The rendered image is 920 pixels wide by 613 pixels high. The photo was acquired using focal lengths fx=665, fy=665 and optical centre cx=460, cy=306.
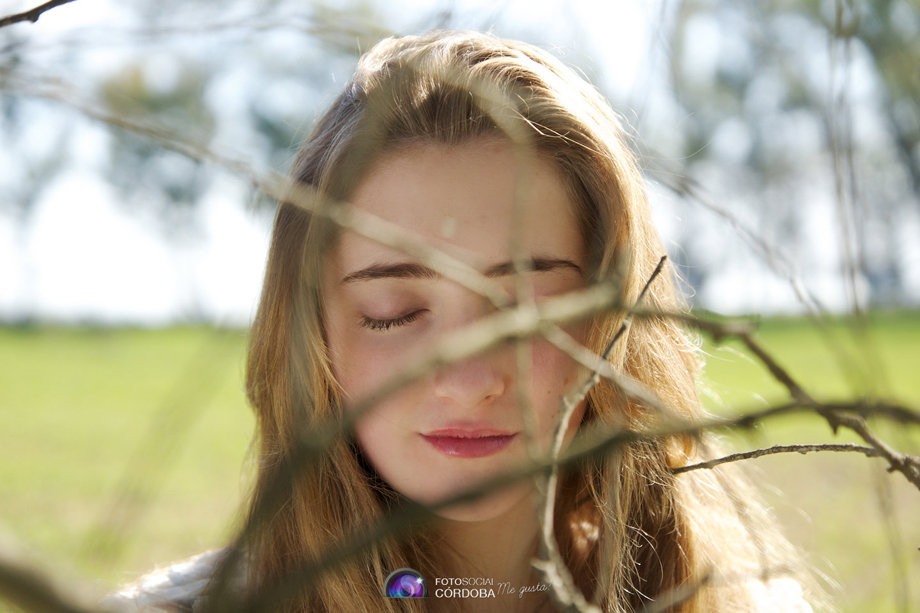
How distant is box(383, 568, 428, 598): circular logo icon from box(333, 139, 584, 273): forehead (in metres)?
0.44

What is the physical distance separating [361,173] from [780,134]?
1184 centimetres

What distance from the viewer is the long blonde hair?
36.8 inches

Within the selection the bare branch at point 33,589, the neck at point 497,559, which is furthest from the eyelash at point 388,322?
the bare branch at point 33,589

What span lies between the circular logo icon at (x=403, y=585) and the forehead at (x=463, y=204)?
1.44ft

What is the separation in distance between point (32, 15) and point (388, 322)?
1.65 feet

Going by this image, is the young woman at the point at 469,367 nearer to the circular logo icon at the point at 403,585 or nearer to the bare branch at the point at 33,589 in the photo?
the circular logo icon at the point at 403,585

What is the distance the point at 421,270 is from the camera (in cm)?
81

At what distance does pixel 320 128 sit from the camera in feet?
3.79

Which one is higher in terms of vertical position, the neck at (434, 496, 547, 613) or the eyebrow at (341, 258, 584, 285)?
the eyebrow at (341, 258, 584, 285)

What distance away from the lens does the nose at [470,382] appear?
75cm

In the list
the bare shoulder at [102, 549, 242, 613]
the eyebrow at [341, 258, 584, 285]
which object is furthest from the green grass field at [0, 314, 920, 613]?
the eyebrow at [341, 258, 584, 285]

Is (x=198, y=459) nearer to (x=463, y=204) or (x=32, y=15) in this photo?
(x=463, y=204)

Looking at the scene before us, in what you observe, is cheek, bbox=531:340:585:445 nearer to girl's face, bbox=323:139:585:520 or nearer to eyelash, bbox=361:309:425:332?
girl's face, bbox=323:139:585:520

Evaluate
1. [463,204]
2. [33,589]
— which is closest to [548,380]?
[463,204]
